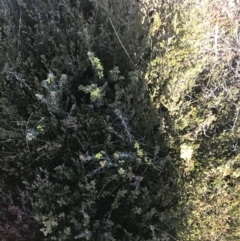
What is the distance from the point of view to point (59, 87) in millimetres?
1638

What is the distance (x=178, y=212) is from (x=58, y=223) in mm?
550

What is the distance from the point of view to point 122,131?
163 centimetres

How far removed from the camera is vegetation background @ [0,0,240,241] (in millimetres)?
1537

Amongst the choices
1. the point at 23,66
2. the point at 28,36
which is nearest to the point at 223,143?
the point at 23,66

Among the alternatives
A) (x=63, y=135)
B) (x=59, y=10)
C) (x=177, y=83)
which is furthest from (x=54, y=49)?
(x=177, y=83)

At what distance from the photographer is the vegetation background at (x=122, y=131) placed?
1.54m

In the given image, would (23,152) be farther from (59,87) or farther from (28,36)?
(28,36)

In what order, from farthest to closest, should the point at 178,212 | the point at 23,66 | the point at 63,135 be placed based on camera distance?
the point at 23,66 → the point at 63,135 → the point at 178,212

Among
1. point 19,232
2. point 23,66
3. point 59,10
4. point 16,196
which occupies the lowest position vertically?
point 19,232

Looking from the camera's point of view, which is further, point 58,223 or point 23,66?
point 23,66

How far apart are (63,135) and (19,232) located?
499 millimetres

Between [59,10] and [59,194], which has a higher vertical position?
[59,10]

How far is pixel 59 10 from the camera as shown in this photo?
6.59 feet

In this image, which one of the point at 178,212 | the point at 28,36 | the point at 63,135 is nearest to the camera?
the point at 178,212
